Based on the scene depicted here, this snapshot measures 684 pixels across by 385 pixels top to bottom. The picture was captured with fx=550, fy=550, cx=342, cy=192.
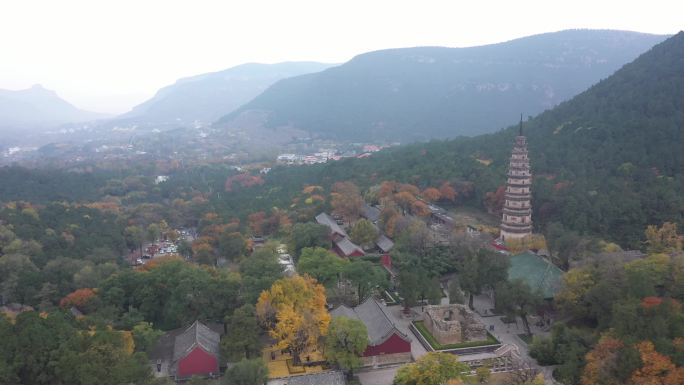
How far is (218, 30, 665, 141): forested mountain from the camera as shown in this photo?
518ft

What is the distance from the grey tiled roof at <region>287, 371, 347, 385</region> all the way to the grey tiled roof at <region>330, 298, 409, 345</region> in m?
3.20

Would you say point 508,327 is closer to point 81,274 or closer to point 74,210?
point 81,274

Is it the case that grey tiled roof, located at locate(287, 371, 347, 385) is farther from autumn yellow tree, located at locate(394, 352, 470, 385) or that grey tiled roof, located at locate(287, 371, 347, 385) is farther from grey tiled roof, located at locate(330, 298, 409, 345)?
grey tiled roof, located at locate(330, 298, 409, 345)

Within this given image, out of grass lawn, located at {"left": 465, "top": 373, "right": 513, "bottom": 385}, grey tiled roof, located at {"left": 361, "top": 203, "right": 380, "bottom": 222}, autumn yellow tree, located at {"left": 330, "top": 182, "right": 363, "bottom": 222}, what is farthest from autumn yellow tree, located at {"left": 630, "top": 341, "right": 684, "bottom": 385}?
autumn yellow tree, located at {"left": 330, "top": 182, "right": 363, "bottom": 222}

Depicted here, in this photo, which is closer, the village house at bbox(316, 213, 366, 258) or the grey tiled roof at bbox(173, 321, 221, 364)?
the grey tiled roof at bbox(173, 321, 221, 364)

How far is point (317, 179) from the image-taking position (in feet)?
229

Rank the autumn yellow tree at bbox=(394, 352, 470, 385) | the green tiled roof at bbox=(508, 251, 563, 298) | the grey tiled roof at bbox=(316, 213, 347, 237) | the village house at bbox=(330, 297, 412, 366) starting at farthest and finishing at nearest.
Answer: the grey tiled roof at bbox=(316, 213, 347, 237) < the green tiled roof at bbox=(508, 251, 563, 298) < the village house at bbox=(330, 297, 412, 366) < the autumn yellow tree at bbox=(394, 352, 470, 385)

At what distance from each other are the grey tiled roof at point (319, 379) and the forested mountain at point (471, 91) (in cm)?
13091

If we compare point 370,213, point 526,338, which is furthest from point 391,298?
point 370,213

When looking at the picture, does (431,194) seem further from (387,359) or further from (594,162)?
(387,359)

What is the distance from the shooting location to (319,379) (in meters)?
21.7

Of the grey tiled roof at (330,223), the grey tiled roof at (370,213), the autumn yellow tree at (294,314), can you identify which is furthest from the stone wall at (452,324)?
the grey tiled roof at (370,213)

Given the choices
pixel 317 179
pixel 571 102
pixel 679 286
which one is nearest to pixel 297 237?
pixel 679 286

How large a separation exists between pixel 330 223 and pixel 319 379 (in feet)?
73.3
